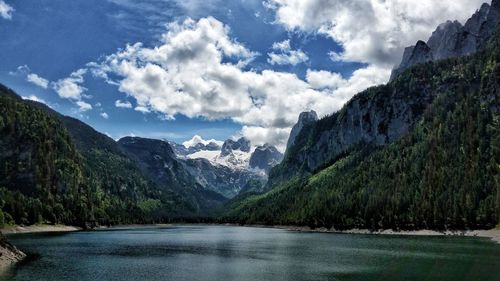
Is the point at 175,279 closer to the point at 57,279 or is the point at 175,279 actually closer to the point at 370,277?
the point at 57,279

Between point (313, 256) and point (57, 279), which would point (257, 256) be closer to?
point (313, 256)

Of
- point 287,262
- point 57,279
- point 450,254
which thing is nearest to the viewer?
point 57,279

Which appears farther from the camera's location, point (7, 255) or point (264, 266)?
point (264, 266)

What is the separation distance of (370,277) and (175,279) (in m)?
34.5

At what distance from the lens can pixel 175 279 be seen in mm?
84688

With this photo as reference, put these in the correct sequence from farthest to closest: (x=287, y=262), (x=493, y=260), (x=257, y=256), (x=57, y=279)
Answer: (x=257, y=256) → (x=287, y=262) → (x=493, y=260) → (x=57, y=279)

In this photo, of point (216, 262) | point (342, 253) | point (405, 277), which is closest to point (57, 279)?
point (216, 262)

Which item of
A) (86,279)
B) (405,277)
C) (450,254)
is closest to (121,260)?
(86,279)

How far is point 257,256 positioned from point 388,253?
35433 mm

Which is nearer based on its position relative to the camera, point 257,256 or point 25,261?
point 25,261

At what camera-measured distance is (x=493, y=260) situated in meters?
103

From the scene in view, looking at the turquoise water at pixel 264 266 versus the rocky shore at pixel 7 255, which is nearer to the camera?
the turquoise water at pixel 264 266

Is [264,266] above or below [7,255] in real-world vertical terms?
below

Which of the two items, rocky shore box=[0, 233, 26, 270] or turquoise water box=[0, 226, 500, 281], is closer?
turquoise water box=[0, 226, 500, 281]
